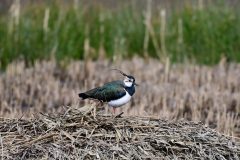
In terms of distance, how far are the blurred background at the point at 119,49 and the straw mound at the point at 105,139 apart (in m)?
4.05

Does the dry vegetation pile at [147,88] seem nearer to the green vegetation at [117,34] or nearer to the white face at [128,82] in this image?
the green vegetation at [117,34]

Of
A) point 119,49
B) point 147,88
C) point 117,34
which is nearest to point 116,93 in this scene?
point 147,88

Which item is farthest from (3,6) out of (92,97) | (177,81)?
(92,97)

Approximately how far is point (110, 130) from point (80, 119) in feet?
0.88

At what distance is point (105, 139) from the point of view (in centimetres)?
573

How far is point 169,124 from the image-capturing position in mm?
6219

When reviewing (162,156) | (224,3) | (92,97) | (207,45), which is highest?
(224,3)

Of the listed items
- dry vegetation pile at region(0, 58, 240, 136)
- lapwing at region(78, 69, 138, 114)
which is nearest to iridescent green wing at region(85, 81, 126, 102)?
lapwing at region(78, 69, 138, 114)

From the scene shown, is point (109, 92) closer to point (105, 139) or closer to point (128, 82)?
point (128, 82)

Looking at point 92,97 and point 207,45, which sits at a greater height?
point 207,45

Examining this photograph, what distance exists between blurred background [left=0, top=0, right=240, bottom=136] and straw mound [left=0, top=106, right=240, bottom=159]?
405 cm

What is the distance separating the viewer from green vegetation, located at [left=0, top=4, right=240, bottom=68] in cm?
1320

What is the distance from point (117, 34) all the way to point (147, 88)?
328 centimetres

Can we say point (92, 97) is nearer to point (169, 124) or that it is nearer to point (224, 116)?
point (169, 124)
